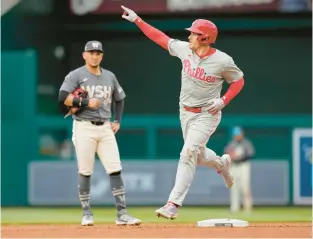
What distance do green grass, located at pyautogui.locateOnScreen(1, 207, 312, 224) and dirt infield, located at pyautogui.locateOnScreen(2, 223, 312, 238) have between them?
4216mm

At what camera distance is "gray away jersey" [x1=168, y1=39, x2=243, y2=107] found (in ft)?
31.6

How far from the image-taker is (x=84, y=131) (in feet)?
33.6

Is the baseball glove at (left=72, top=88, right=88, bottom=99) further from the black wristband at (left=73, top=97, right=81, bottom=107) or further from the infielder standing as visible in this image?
the infielder standing

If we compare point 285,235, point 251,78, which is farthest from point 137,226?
point 251,78

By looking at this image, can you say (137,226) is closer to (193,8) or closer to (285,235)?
(285,235)

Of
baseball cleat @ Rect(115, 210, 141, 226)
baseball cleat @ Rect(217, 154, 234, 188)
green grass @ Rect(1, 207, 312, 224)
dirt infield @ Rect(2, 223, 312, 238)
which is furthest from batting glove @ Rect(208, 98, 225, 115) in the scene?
green grass @ Rect(1, 207, 312, 224)

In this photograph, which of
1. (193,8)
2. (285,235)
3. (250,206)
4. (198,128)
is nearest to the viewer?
(285,235)

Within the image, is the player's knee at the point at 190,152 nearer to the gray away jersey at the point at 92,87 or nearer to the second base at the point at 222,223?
the second base at the point at 222,223

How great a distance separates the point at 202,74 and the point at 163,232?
1.53 metres

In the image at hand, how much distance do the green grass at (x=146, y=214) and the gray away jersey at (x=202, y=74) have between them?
482 cm

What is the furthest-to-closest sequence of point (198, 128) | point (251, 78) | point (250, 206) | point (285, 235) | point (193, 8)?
point (251, 78), point (193, 8), point (250, 206), point (198, 128), point (285, 235)

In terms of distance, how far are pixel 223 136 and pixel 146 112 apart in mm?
3316

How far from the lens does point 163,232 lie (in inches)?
372

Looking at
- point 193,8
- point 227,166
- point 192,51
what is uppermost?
point 193,8
